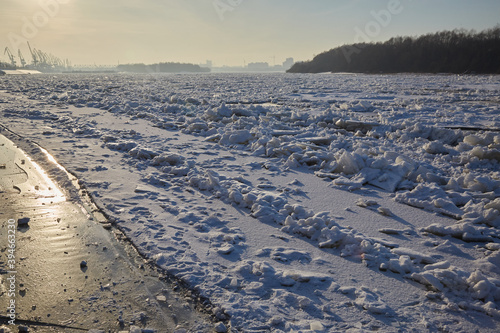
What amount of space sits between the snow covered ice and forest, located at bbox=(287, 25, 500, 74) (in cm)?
4212

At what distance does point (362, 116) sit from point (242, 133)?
14.0 ft

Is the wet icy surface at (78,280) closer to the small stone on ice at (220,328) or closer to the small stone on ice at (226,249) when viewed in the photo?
the small stone on ice at (220,328)

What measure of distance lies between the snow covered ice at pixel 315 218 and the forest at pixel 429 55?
4212 cm

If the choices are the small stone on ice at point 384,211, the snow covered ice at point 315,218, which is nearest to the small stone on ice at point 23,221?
the snow covered ice at point 315,218

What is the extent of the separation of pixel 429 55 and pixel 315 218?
57406 millimetres

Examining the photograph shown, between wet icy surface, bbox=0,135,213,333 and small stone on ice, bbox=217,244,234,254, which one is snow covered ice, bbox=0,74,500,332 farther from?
wet icy surface, bbox=0,135,213,333

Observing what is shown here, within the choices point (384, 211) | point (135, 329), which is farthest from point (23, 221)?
point (384, 211)

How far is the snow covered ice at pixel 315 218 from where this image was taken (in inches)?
80.5

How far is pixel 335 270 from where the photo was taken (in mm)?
2447

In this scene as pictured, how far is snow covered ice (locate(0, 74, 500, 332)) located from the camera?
6.71ft

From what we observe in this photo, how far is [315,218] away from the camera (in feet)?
10.2

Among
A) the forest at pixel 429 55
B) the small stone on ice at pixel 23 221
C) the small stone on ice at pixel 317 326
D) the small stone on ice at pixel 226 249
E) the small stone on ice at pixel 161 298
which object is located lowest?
the small stone on ice at pixel 161 298

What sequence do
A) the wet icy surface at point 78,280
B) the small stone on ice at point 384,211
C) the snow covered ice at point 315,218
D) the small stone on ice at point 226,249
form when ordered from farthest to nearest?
the small stone on ice at point 384,211 → the small stone on ice at point 226,249 → the snow covered ice at point 315,218 → the wet icy surface at point 78,280

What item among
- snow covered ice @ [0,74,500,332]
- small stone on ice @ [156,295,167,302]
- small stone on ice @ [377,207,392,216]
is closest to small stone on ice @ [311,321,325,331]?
snow covered ice @ [0,74,500,332]
